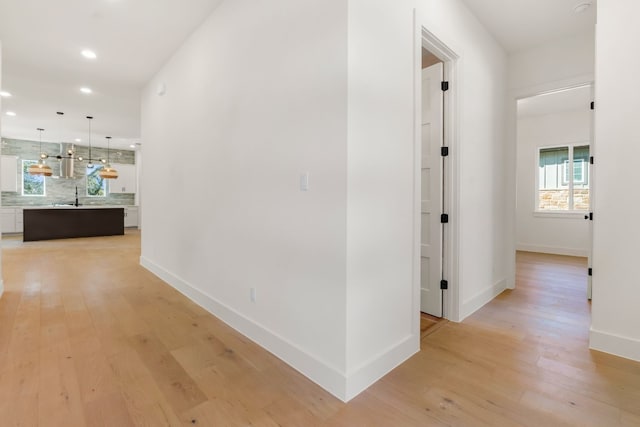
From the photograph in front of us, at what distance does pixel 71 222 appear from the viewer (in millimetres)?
8320

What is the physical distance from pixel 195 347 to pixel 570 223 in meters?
7.22

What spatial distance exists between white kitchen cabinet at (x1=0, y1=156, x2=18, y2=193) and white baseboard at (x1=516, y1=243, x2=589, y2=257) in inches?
543

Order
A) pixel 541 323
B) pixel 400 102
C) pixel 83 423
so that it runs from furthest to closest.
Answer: pixel 541 323
pixel 400 102
pixel 83 423

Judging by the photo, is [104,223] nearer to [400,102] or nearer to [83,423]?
[83,423]

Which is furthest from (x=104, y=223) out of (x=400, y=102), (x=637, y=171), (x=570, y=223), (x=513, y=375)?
(x=570, y=223)

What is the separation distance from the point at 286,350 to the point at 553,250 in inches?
263

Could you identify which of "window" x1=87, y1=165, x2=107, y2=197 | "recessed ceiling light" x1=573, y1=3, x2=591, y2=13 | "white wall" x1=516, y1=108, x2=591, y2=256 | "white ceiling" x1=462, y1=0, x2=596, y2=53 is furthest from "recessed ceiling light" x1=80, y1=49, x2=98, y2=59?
"white wall" x1=516, y1=108, x2=591, y2=256

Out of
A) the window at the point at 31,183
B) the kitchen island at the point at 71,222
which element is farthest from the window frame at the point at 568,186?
the window at the point at 31,183

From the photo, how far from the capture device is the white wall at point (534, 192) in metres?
6.12

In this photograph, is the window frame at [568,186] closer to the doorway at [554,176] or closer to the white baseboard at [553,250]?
the doorway at [554,176]

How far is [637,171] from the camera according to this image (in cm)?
212

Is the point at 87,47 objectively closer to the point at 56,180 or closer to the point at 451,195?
the point at 451,195

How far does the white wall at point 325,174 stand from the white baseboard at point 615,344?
921 millimetres

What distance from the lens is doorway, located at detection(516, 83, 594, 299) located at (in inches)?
240
